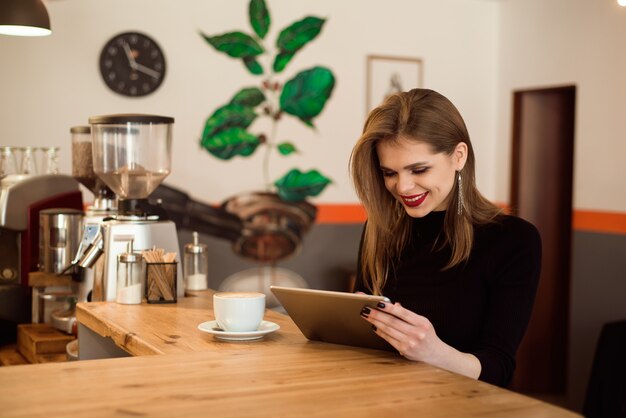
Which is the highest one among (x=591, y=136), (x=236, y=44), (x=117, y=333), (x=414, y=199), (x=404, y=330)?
(x=236, y=44)

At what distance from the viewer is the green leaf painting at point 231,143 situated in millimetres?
5391

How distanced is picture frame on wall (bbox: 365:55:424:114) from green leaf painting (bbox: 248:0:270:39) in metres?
0.82

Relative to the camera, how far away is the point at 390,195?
2277 millimetres

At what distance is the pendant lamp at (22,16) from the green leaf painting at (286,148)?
2.51 meters

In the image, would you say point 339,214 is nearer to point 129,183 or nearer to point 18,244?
point 18,244

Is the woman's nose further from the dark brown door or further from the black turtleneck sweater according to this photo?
the dark brown door

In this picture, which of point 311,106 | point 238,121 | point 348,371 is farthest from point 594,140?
point 348,371

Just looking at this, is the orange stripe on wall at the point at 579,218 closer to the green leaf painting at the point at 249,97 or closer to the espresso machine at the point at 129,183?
the green leaf painting at the point at 249,97

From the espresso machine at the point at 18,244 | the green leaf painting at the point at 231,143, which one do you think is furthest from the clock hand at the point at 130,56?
the espresso machine at the point at 18,244

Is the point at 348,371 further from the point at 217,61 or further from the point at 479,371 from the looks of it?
the point at 217,61

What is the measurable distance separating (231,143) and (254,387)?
4.16 meters

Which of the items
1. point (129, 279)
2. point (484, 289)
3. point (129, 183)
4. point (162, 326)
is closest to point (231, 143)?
point (129, 183)

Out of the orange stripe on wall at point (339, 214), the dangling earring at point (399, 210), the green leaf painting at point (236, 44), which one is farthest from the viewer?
the orange stripe on wall at point (339, 214)

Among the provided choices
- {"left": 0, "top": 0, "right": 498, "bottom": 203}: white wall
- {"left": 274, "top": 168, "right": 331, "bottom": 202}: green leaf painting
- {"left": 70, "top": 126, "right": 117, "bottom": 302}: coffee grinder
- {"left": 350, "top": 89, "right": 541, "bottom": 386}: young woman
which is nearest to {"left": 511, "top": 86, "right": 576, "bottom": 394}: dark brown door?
{"left": 0, "top": 0, "right": 498, "bottom": 203}: white wall
